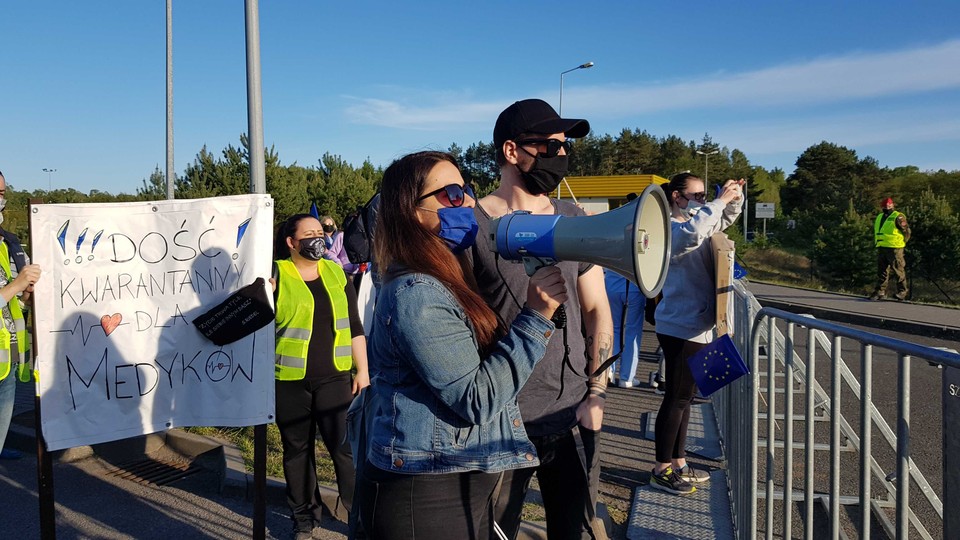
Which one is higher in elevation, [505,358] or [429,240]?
[429,240]

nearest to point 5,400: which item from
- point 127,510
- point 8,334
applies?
point 8,334

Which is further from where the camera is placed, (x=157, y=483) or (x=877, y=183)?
(x=877, y=183)

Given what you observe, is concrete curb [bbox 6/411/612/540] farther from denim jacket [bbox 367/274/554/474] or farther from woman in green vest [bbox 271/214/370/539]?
denim jacket [bbox 367/274/554/474]

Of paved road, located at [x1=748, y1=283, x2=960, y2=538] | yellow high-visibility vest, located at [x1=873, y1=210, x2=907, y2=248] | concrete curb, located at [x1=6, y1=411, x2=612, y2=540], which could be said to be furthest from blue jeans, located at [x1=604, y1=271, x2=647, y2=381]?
yellow high-visibility vest, located at [x1=873, y1=210, x2=907, y2=248]

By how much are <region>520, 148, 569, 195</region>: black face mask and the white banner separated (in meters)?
1.56

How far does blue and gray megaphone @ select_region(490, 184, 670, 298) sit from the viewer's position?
1600mm

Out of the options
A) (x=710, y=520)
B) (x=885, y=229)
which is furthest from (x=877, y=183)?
(x=710, y=520)

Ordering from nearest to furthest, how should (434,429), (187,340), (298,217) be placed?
(434,429) < (187,340) < (298,217)

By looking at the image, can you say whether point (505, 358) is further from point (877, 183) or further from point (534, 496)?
point (877, 183)

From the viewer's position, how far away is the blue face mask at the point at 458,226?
170cm

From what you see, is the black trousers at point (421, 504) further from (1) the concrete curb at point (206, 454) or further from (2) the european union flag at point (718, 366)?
(1) the concrete curb at point (206, 454)

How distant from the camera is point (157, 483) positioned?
14.9 ft

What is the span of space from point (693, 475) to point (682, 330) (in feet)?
2.87

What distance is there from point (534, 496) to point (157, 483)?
250 cm
